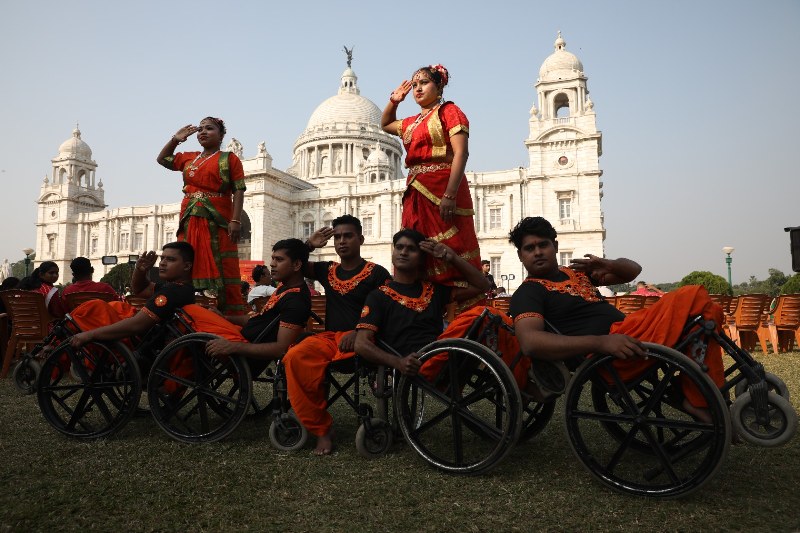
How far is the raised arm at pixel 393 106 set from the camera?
14.1 feet

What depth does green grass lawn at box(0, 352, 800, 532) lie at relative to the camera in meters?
2.04

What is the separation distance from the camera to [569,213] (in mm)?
36125

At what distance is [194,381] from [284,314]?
0.69 metres

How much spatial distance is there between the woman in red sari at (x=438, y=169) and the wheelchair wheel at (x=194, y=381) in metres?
1.66

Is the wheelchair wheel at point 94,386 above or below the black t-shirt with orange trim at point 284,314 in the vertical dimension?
below

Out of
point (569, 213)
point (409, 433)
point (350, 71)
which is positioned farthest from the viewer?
point (350, 71)

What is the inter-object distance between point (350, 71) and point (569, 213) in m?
38.6

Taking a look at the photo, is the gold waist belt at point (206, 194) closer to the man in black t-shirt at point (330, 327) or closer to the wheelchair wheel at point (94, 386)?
the man in black t-shirt at point (330, 327)

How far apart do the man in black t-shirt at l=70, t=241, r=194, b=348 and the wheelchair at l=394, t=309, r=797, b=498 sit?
167cm

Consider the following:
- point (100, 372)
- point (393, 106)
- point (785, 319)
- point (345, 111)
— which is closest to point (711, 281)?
point (785, 319)

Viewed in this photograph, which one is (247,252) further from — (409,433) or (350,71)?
(409,433)

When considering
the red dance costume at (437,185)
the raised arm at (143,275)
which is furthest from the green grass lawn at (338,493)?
the raised arm at (143,275)

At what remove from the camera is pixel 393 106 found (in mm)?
4441

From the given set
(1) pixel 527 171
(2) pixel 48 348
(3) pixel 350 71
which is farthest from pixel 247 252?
(2) pixel 48 348
